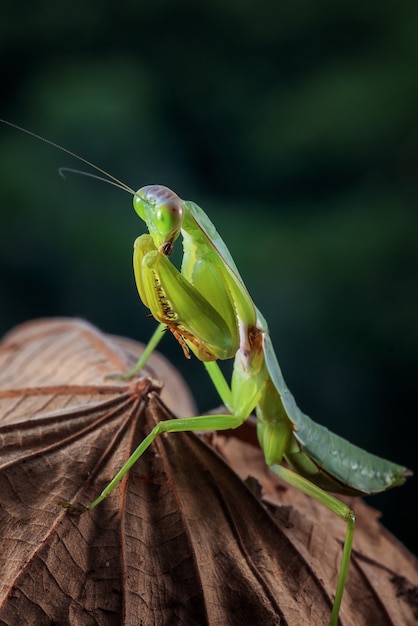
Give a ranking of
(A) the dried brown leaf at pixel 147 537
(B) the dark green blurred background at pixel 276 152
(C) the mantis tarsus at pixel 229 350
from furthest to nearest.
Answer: (B) the dark green blurred background at pixel 276 152
(C) the mantis tarsus at pixel 229 350
(A) the dried brown leaf at pixel 147 537

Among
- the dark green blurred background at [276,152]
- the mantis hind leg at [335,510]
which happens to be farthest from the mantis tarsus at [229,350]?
the dark green blurred background at [276,152]

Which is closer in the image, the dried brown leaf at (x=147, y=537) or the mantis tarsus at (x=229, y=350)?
the dried brown leaf at (x=147, y=537)

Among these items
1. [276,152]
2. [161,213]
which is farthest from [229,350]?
[276,152]

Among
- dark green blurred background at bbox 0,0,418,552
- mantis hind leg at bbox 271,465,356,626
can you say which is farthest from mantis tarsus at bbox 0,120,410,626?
dark green blurred background at bbox 0,0,418,552

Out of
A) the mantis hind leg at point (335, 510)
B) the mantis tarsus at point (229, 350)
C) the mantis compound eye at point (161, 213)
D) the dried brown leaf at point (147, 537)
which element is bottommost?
the dried brown leaf at point (147, 537)

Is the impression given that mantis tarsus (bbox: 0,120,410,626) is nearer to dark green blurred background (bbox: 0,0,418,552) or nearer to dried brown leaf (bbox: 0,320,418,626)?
dried brown leaf (bbox: 0,320,418,626)

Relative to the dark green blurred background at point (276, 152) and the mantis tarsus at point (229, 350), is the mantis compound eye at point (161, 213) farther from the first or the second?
the dark green blurred background at point (276, 152)
